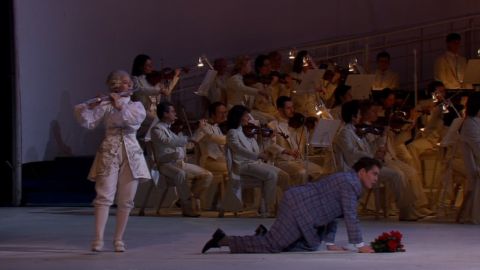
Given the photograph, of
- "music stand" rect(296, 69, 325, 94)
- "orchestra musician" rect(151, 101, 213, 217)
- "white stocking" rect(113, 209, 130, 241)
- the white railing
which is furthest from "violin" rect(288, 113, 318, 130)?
"white stocking" rect(113, 209, 130, 241)

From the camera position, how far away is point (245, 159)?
36.3 feet

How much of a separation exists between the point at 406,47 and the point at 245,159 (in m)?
4.70

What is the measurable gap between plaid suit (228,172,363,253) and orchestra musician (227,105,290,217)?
3.29m

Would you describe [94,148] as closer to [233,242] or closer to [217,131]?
[217,131]

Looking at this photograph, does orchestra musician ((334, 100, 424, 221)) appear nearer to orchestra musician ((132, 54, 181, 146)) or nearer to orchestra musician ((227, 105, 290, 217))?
orchestra musician ((227, 105, 290, 217))

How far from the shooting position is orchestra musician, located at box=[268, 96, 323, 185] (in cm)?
1138

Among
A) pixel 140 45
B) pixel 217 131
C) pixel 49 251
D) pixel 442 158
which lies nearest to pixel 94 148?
pixel 140 45

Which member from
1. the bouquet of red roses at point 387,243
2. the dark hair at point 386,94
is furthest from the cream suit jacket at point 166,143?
the bouquet of red roses at point 387,243

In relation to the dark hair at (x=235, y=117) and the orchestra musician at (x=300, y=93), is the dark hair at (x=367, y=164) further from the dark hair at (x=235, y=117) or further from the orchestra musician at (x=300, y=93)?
the orchestra musician at (x=300, y=93)

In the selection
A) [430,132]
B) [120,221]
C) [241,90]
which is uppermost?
[241,90]

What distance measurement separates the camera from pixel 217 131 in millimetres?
11688

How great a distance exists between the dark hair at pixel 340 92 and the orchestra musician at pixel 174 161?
2.12m

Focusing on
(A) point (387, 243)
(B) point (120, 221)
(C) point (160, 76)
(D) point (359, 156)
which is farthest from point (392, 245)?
(C) point (160, 76)

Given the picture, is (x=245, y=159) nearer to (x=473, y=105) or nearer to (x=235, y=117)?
A: (x=235, y=117)
